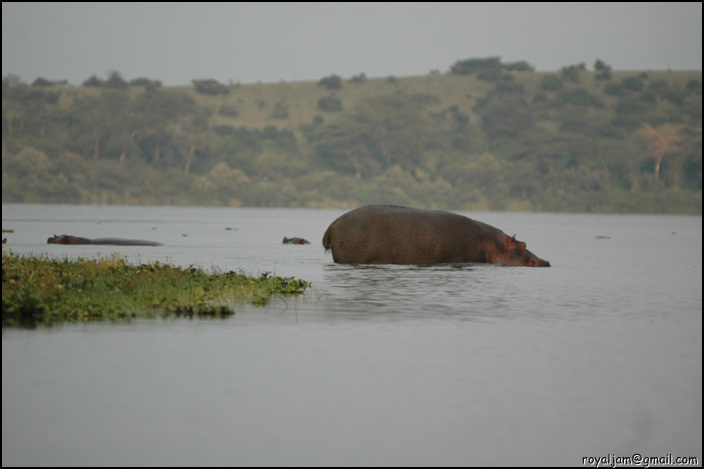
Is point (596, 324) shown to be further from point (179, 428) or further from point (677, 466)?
point (179, 428)

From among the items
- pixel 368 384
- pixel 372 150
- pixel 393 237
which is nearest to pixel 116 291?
pixel 368 384

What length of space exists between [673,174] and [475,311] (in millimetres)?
95006

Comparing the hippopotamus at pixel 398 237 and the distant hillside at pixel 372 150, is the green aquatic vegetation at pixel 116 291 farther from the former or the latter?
the distant hillside at pixel 372 150

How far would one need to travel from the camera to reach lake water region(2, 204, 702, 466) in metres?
6.81

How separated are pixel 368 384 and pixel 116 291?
6311 millimetres

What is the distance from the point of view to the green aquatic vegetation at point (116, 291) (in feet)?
39.4

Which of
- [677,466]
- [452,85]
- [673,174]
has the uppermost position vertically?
[452,85]

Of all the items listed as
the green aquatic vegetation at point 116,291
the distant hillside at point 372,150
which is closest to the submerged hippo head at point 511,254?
the green aquatic vegetation at point 116,291

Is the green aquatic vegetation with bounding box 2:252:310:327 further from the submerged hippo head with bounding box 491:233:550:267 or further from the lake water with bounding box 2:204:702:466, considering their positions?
the submerged hippo head with bounding box 491:233:550:267

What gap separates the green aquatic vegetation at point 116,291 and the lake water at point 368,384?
→ 594 millimetres

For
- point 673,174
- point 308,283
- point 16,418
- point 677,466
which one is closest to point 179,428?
point 16,418

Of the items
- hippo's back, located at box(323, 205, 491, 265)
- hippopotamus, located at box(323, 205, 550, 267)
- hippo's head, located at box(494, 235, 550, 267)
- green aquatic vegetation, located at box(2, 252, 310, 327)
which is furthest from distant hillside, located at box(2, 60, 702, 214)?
green aquatic vegetation, located at box(2, 252, 310, 327)

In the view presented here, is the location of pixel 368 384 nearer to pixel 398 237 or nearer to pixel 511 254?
pixel 398 237

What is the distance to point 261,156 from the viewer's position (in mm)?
110188
